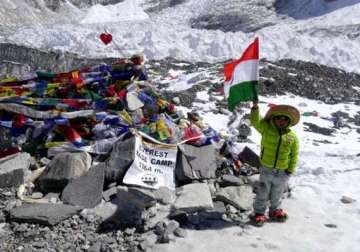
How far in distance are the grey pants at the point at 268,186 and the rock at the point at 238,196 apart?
34 cm

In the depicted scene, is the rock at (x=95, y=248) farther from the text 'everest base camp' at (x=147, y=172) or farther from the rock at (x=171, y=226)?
the rock at (x=171, y=226)

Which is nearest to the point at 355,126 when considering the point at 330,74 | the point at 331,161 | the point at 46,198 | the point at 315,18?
the point at 331,161

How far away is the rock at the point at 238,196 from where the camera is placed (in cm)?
613

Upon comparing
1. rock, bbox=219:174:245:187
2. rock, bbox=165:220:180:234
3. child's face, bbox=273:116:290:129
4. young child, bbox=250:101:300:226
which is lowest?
rock, bbox=165:220:180:234

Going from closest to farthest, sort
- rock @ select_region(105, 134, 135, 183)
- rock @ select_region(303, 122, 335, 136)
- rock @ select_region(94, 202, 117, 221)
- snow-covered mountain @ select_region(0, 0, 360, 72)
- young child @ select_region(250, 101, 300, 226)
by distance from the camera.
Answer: young child @ select_region(250, 101, 300, 226), rock @ select_region(94, 202, 117, 221), rock @ select_region(105, 134, 135, 183), rock @ select_region(303, 122, 335, 136), snow-covered mountain @ select_region(0, 0, 360, 72)

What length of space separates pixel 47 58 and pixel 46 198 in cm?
1935

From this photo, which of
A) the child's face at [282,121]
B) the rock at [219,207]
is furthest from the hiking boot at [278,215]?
the child's face at [282,121]

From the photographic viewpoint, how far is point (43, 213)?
5621 mm

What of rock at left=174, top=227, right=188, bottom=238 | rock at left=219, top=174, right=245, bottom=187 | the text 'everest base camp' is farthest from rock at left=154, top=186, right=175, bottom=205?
rock at left=219, top=174, right=245, bottom=187

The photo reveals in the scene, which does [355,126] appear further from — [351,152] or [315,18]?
[315,18]

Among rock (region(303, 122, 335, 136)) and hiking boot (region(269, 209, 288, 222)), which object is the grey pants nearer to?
hiking boot (region(269, 209, 288, 222))

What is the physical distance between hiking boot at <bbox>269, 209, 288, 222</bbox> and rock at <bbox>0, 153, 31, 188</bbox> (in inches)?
119

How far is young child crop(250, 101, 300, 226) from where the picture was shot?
5.66 metres

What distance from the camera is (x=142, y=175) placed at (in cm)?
635
